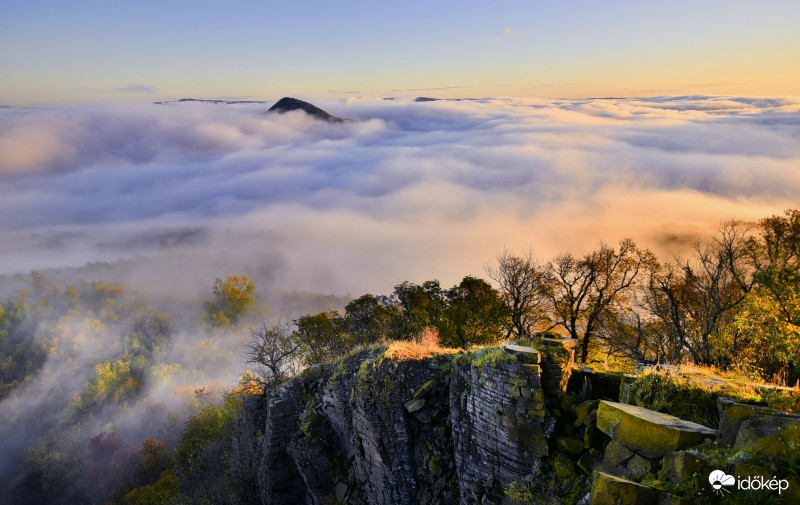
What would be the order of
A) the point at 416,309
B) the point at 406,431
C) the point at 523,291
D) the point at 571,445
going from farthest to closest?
the point at 523,291
the point at 416,309
the point at 406,431
the point at 571,445

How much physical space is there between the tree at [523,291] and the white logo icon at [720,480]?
76.3 ft

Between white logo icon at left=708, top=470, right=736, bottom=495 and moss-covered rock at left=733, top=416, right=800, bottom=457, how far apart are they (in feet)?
1.88

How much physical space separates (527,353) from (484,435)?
11.0 ft

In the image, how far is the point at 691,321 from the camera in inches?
1005

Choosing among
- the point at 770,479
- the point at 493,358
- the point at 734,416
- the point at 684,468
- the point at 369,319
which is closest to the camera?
the point at 770,479

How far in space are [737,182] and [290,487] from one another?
514 ft

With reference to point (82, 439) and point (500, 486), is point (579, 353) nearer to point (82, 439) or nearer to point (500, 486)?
point (500, 486)

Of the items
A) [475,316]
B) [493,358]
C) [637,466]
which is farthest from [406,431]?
[475,316]

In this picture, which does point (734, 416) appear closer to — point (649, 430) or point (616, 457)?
point (649, 430)

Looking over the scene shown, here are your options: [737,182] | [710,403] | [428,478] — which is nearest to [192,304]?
[428,478]

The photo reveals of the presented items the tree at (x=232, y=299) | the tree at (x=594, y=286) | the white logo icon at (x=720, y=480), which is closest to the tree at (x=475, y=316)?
the tree at (x=594, y=286)

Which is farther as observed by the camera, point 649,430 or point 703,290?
point 703,290

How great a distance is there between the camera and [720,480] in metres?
6.61

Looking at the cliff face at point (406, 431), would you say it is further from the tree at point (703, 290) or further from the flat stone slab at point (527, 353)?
the tree at point (703, 290)
